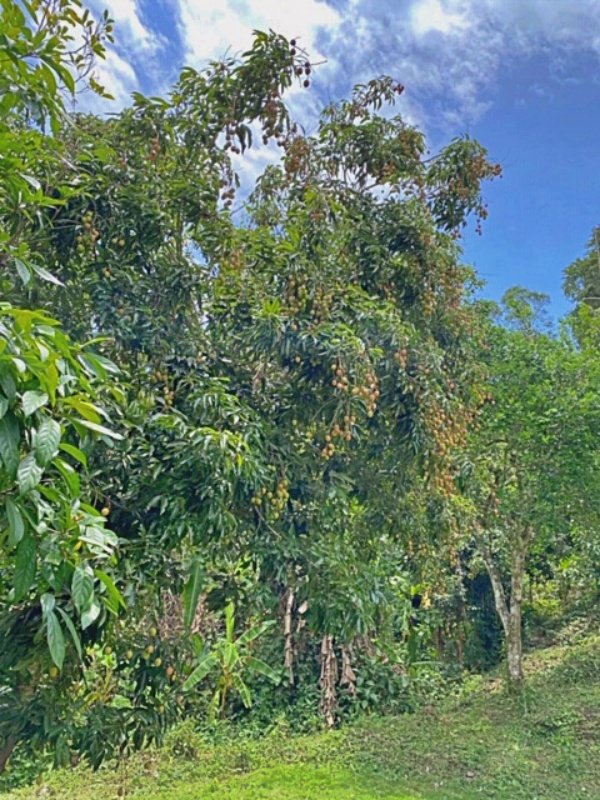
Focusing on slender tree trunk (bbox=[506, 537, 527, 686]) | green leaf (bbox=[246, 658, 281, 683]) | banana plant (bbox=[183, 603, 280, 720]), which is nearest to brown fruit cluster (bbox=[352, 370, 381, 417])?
banana plant (bbox=[183, 603, 280, 720])

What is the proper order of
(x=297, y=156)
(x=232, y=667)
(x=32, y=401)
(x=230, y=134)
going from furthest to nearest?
(x=232, y=667), (x=297, y=156), (x=230, y=134), (x=32, y=401)

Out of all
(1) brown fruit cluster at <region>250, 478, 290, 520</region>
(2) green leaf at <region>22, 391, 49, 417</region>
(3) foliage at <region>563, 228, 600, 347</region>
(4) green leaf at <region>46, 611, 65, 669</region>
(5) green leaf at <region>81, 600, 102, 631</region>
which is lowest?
(4) green leaf at <region>46, 611, 65, 669</region>

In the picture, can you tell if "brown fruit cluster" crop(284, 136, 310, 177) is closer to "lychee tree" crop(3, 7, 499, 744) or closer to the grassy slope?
"lychee tree" crop(3, 7, 499, 744)

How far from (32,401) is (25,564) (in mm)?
258

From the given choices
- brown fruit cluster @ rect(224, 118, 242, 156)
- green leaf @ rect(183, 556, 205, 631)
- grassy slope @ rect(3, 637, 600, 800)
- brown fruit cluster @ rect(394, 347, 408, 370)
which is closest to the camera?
green leaf @ rect(183, 556, 205, 631)

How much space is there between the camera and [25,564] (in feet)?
2.74

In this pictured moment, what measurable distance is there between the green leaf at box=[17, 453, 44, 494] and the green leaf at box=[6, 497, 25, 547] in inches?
1.4

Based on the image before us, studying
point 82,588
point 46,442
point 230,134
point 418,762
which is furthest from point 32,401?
point 418,762

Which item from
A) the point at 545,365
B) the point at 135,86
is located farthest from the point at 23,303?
the point at 545,365

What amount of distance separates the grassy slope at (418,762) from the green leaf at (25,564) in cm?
389

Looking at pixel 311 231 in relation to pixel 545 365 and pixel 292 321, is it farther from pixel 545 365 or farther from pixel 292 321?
pixel 545 365

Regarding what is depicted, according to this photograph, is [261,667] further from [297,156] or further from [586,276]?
[586,276]

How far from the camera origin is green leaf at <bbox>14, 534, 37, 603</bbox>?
32.6 inches

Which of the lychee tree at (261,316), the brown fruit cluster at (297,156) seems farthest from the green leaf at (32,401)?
the brown fruit cluster at (297,156)
